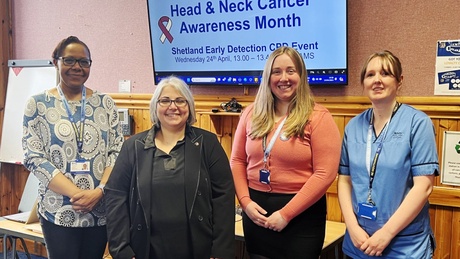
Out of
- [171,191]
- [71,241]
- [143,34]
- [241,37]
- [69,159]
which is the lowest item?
[71,241]

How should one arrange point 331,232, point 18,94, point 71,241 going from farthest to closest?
point 18,94 → point 331,232 → point 71,241

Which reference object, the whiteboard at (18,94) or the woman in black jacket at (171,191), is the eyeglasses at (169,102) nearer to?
the woman in black jacket at (171,191)

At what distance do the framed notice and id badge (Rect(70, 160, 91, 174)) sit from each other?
1.85 meters

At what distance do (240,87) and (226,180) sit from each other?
1.27 meters

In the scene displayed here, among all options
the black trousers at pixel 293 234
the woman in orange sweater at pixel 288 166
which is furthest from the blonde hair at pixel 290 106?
the black trousers at pixel 293 234

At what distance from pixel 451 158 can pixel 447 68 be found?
480mm

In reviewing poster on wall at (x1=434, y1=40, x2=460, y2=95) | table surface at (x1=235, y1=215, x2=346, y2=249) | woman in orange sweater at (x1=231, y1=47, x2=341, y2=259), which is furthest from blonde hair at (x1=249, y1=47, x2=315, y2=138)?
poster on wall at (x1=434, y1=40, x2=460, y2=95)

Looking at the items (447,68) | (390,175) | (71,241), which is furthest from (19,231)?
(447,68)

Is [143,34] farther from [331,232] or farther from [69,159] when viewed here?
[331,232]

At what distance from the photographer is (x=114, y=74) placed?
3.79 m

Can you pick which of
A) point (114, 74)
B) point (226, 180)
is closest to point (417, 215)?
point (226, 180)

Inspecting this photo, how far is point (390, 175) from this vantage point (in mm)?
1817

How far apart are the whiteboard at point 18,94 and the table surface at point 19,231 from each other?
1097 mm

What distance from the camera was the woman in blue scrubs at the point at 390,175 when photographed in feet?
5.90
